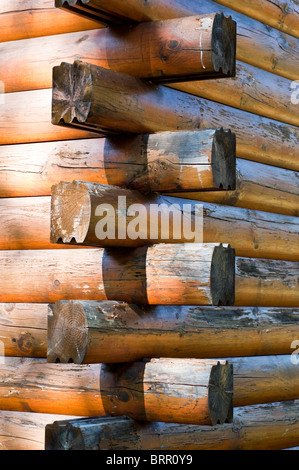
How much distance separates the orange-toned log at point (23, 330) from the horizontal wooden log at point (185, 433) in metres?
0.71

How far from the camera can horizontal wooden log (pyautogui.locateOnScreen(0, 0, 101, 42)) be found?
5.29 m

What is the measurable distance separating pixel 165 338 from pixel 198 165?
104 centimetres

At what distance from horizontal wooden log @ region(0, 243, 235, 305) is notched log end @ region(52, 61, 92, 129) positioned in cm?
86

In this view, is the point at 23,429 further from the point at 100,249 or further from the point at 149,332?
the point at 100,249

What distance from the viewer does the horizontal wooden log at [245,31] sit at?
486 cm

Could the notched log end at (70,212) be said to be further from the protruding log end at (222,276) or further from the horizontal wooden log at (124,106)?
the protruding log end at (222,276)

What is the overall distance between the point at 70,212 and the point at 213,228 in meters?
1.33

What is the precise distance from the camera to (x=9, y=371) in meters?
5.28

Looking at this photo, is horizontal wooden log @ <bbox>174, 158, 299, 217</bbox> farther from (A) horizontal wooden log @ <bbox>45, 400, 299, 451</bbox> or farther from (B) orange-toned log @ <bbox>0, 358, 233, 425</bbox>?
(A) horizontal wooden log @ <bbox>45, 400, 299, 451</bbox>

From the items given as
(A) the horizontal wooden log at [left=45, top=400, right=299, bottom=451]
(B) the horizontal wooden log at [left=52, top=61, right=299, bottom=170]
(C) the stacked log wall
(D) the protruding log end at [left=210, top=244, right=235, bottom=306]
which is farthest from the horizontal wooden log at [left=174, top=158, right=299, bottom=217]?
(A) the horizontal wooden log at [left=45, top=400, right=299, bottom=451]

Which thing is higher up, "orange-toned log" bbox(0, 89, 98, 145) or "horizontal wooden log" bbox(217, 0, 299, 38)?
"horizontal wooden log" bbox(217, 0, 299, 38)

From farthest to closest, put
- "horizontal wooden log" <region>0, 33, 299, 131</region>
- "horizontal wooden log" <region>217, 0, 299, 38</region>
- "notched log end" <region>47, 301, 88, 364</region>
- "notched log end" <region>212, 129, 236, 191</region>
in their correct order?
"horizontal wooden log" <region>217, 0, 299, 38</region>, "horizontal wooden log" <region>0, 33, 299, 131</region>, "notched log end" <region>212, 129, 236, 191</region>, "notched log end" <region>47, 301, 88, 364</region>

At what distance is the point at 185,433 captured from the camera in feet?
17.0

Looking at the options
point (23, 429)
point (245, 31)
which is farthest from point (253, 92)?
point (23, 429)
